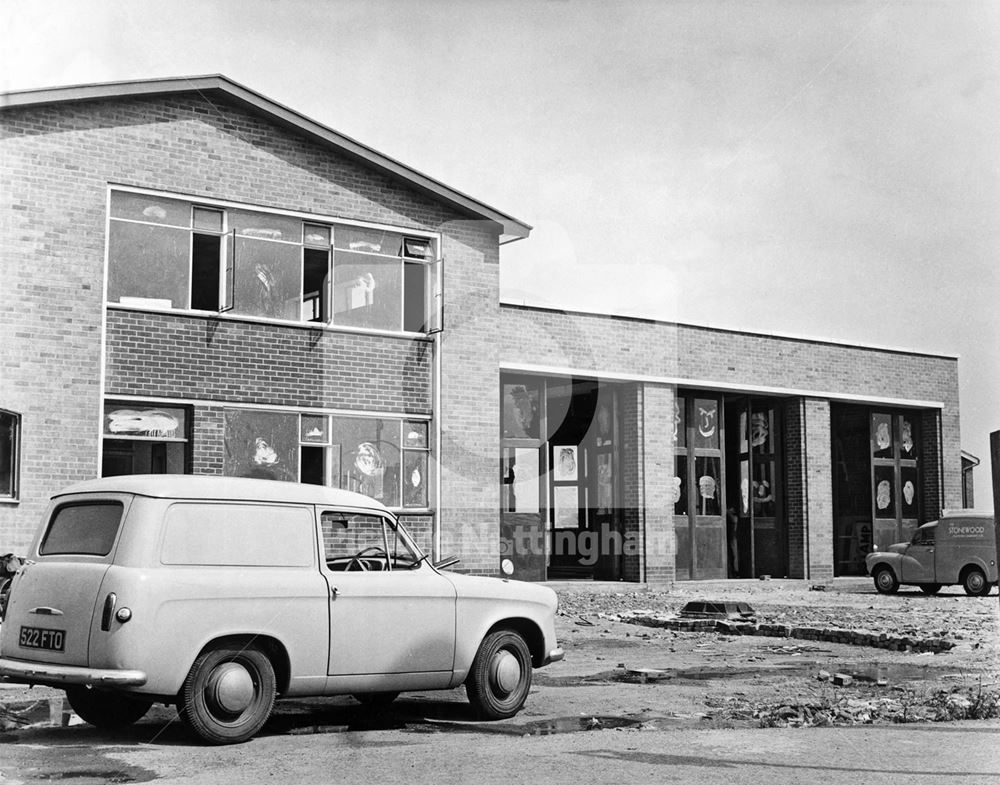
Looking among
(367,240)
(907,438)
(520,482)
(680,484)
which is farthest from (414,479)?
(907,438)

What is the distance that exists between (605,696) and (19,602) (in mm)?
4872

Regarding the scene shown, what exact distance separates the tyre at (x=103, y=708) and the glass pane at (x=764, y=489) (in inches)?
860

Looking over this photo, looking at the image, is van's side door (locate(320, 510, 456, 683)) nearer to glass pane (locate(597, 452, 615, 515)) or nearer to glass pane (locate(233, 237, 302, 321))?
glass pane (locate(233, 237, 302, 321))

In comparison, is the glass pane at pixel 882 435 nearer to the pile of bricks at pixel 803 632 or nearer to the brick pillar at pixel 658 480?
the brick pillar at pixel 658 480

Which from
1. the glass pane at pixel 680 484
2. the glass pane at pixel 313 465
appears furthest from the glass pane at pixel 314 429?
the glass pane at pixel 680 484

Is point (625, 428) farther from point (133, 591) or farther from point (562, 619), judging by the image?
point (133, 591)

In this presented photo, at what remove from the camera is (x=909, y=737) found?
8172 mm

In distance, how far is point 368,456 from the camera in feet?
64.0

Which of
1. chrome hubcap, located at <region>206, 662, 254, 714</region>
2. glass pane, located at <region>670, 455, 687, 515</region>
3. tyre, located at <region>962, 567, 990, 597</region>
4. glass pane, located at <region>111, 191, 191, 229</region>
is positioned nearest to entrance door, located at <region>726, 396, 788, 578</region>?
glass pane, located at <region>670, 455, 687, 515</region>

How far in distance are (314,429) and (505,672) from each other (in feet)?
33.7

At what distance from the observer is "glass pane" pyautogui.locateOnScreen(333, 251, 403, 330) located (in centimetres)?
1948

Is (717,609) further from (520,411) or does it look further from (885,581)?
(885,581)

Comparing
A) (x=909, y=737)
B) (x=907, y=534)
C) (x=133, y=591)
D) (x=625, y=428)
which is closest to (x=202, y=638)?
(x=133, y=591)

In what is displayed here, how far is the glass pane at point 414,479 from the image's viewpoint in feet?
65.4
